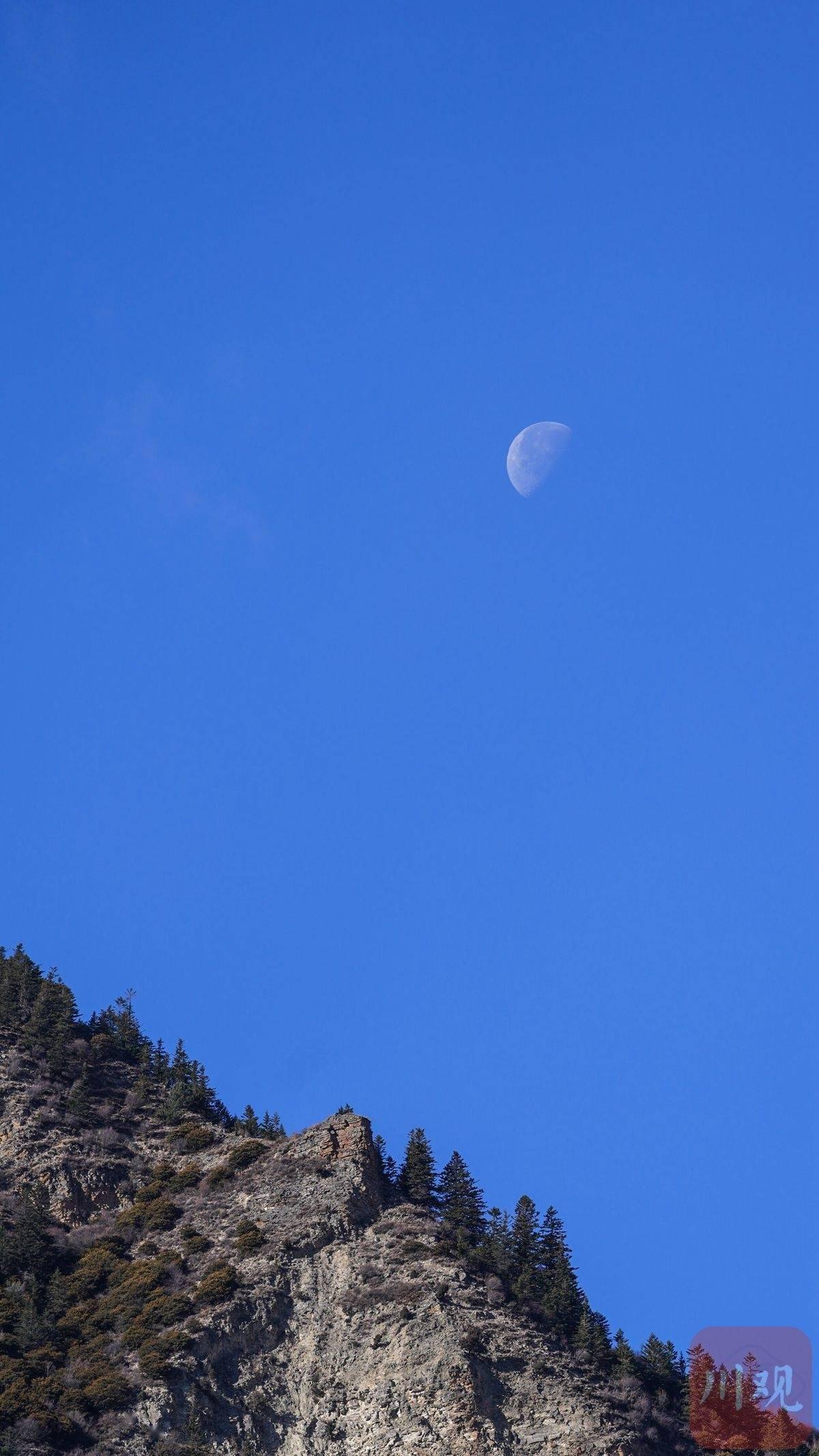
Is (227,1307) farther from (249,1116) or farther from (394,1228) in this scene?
(249,1116)

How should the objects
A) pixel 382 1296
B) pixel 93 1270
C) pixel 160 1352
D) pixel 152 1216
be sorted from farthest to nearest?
Result: pixel 152 1216, pixel 93 1270, pixel 382 1296, pixel 160 1352

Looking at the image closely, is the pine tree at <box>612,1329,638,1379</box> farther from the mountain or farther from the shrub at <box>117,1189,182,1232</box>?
the shrub at <box>117,1189,182,1232</box>

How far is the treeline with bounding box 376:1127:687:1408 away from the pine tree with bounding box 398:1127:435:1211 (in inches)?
1.5

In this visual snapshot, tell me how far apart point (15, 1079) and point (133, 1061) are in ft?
31.3

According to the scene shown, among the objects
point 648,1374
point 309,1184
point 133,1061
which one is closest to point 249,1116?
point 133,1061

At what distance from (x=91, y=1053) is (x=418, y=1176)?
78.8 ft

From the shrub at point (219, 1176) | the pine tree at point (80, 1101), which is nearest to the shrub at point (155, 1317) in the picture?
the shrub at point (219, 1176)

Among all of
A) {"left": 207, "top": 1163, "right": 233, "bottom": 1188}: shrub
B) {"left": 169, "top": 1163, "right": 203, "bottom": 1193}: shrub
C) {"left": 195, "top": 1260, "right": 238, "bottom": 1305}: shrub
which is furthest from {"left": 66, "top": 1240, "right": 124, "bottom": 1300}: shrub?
{"left": 207, "top": 1163, "right": 233, "bottom": 1188}: shrub

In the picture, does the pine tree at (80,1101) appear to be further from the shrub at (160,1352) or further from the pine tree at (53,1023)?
the shrub at (160,1352)

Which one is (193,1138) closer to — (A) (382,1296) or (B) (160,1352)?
(A) (382,1296)

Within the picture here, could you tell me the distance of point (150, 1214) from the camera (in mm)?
85750

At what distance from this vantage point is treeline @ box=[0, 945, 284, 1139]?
96500 millimetres

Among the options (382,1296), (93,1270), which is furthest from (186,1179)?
(382,1296)

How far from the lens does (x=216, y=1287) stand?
7712 centimetres
